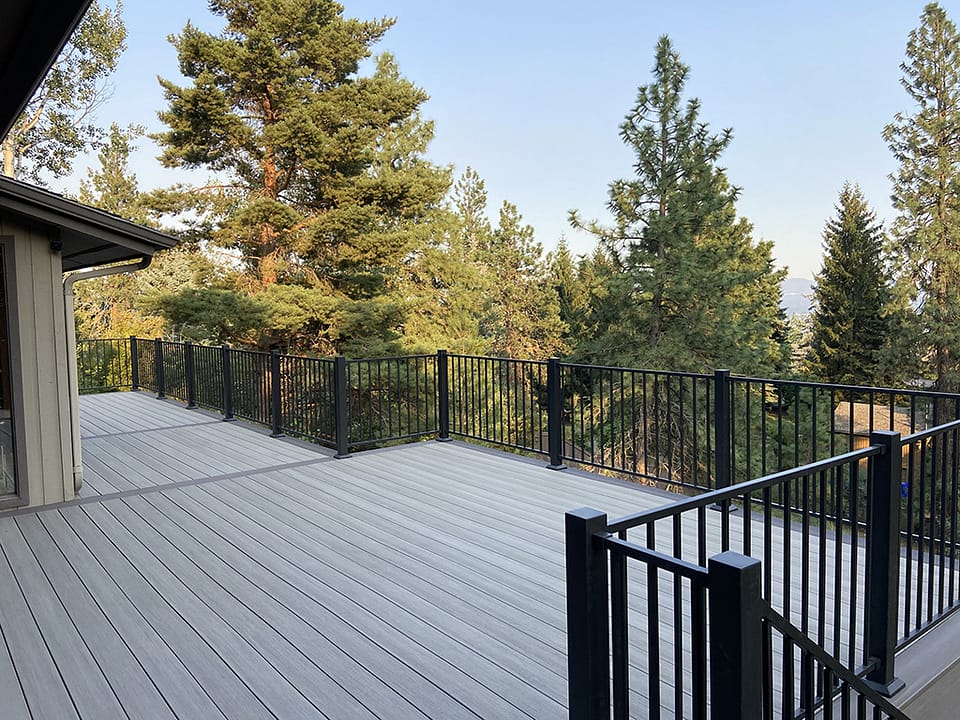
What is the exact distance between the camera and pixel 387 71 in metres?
21.7

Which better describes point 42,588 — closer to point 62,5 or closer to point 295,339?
point 62,5

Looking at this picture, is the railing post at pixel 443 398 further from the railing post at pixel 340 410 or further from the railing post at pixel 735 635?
the railing post at pixel 735 635

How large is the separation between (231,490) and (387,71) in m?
19.4

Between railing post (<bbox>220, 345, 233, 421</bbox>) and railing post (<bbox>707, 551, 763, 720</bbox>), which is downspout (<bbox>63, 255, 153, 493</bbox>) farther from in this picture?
railing post (<bbox>707, 551, 763, 720</bbox>)

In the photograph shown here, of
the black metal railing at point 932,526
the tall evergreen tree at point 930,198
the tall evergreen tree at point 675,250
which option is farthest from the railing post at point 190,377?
the tall evergreen tree at point 930,198

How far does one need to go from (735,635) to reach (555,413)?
4337mm

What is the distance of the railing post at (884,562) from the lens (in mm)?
2344

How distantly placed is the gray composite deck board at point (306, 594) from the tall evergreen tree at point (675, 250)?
12685mm

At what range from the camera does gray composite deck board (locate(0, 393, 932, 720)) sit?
2.41 meters

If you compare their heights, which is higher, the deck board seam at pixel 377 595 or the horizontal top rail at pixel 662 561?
the horizontal top rail at pixel 662 561

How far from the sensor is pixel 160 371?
11.4m

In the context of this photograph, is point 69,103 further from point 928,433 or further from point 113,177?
point 928,433

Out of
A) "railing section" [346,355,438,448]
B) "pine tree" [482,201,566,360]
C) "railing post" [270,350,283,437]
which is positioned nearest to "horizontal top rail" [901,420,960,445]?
"railing section" [346,355,438,448]

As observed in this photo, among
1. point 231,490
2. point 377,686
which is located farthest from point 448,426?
point 377,686
